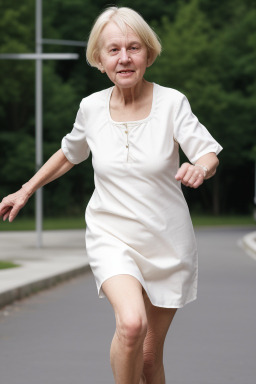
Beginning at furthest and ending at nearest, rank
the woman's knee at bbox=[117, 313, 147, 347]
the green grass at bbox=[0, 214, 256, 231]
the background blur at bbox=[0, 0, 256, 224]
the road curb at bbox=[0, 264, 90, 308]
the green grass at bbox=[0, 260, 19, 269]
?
the background blur at bbox=[0, 0, 256, 224] → the green grass at bbox=[0, 214, 256, 231] → the green grass at bbox=[0, 260, 19, 269] → the road curb at bbox=[0, 264, 90, 308] → the woman's knee at bbox=[117, 313, 147, 347]

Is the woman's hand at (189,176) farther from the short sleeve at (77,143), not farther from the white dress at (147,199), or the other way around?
the short sleeve at (77,143)

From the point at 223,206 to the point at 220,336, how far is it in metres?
52.2

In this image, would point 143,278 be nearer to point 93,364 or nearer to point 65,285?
point 93,364

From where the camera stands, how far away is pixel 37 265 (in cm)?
1411

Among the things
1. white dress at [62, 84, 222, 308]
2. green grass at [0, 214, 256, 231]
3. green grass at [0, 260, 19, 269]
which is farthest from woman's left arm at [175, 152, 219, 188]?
green grass at [0, 214, 256, 231]

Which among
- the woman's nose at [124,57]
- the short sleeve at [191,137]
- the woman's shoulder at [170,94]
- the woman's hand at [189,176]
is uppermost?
the woman's nose at [124,57]

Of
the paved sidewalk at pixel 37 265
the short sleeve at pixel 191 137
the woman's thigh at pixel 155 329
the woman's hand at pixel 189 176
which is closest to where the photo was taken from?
the woman's hand at pixel 189 176

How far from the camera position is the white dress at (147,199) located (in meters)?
3.64

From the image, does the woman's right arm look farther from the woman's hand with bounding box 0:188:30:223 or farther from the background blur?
the background blur

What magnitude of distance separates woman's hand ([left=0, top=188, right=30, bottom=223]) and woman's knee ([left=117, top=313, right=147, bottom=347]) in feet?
2.64

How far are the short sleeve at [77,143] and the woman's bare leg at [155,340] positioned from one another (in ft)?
2.47

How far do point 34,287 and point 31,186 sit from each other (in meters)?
7.22

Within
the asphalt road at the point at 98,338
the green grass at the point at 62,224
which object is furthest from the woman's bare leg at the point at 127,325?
the green grass at the point at 62,224

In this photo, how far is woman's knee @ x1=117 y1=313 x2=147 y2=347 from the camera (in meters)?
3.44
